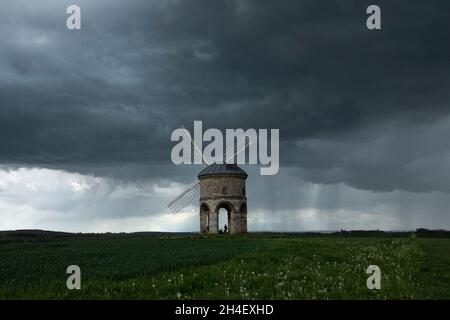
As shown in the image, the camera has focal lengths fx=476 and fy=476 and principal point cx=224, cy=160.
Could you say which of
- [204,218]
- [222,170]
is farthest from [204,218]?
[222,170]

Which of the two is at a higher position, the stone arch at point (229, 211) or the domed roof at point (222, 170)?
the domed roof at point (222, 170)

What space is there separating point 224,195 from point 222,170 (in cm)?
301

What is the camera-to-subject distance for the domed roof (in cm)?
5638

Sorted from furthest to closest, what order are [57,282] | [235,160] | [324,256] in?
[235,160], [324,256], [57,282]

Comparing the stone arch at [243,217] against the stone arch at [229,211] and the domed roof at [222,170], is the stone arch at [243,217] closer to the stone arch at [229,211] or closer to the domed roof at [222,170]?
the stone arch at [229,211]

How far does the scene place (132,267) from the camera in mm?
15695

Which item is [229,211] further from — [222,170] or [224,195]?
[222,170]

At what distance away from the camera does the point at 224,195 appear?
56.0m

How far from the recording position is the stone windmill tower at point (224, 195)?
2207 inches

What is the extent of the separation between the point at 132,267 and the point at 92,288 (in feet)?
14.5

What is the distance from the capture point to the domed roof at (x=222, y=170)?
5638 cm

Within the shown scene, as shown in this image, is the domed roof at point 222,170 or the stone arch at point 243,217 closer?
the domed roof at point 222,170
